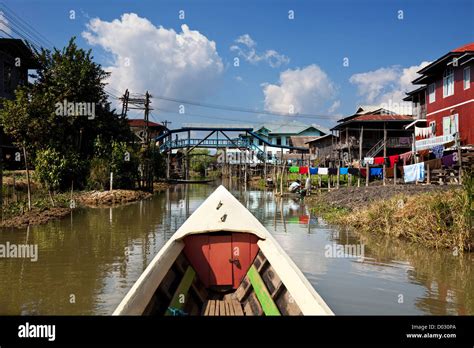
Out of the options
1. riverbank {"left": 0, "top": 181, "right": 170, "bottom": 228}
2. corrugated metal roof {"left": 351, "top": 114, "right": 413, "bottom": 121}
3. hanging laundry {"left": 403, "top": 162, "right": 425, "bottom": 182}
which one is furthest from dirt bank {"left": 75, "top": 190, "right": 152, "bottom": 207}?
corrugated metal roof {"left": 351, "top": 114, "right": 413, "bottom": 121}

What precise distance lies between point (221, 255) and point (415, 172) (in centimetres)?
1613

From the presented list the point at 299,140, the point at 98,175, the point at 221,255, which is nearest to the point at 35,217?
the point at 98,175

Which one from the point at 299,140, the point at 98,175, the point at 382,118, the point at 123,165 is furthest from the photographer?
the point at 299,140

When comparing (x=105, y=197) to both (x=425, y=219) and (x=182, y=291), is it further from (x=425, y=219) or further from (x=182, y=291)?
(x=182, y=291)

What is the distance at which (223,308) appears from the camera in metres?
5.87

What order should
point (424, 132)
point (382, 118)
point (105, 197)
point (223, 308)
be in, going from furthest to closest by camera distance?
point (382, 118)
point (424, 132)
point (105, 197)
point (223, 308)

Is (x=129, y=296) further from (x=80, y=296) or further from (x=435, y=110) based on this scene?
(x=435, y=110)

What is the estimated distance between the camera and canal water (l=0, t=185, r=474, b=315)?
675cm

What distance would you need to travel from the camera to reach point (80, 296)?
278 inches

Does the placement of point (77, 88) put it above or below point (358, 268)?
above
